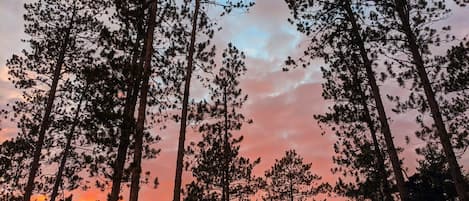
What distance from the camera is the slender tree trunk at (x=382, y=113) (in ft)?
39.6

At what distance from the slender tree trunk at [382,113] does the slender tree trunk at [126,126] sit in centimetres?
698

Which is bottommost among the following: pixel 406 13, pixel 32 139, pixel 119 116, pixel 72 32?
pixel 119 116

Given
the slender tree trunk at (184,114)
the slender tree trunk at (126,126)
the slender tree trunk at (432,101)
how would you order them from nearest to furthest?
the slender tree trunk at (432,101)
the slender tree trunk at (126,126)
the slender tree trunk at (184,114)

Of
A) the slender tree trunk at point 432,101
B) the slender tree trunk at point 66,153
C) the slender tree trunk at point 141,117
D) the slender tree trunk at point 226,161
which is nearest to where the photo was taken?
the slender tree trunk at point 432,101

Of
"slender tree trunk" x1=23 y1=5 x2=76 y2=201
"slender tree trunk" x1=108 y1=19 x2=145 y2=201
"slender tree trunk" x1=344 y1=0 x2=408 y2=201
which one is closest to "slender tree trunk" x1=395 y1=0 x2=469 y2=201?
"slender tree trunk" x1=344 y1=0 x2=408 y2=201

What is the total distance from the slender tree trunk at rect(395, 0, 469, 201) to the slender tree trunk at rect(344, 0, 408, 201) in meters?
1.39

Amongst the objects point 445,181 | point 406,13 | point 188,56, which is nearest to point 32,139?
point 188,56

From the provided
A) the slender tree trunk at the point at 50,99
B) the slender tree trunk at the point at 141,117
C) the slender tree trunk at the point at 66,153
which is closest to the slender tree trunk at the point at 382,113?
the slender tree trunk at the point at 141,117

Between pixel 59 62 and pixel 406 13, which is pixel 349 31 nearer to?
pixel 406 13

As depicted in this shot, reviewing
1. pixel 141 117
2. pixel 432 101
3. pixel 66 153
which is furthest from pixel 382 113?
pixel 66 153

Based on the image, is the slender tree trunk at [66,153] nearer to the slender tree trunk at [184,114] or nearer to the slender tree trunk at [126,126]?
the slender tree trunk at [126,126]

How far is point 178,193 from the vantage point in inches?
490

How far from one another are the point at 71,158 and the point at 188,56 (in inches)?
352

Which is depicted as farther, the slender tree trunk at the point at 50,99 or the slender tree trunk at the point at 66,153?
the slender tree trunk at the point at 66,153
